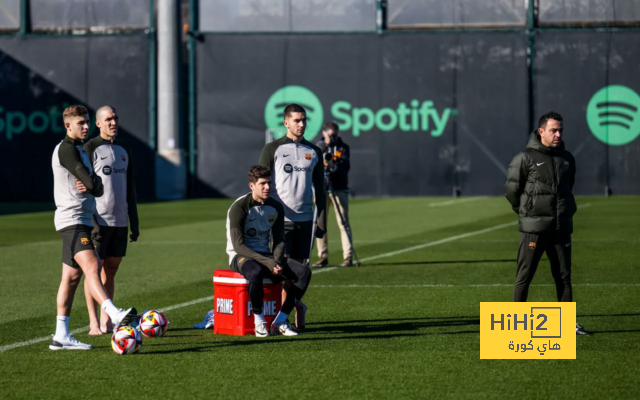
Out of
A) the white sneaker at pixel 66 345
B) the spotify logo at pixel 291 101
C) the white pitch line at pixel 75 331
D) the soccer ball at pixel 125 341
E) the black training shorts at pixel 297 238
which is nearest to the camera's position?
the soccer ball at pixel 125 341

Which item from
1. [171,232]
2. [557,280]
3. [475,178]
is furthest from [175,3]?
[557,280]

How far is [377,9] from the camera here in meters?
35.7

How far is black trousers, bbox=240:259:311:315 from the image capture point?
9.62 metres

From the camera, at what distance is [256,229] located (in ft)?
32.3

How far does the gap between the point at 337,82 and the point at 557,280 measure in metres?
26.6

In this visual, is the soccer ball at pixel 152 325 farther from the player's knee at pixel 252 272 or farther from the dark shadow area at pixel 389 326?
the dark shadow area at pixel 389 326

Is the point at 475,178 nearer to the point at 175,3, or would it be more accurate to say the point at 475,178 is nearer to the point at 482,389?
the point at 175,3

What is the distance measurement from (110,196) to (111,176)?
0.58 feet

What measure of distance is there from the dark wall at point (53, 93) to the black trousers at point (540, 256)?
27.4 m

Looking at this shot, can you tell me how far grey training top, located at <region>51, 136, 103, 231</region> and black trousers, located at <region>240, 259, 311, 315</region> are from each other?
1.45m

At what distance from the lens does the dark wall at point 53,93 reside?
36125 mm

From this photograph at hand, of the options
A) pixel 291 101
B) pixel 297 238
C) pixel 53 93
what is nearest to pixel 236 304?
pixel 297 238

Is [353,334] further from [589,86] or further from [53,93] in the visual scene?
[53,93]

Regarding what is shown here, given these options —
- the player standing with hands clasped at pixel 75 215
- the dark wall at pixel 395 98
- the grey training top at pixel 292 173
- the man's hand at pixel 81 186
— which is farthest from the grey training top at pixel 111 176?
the dark wall at pixel 395 98
